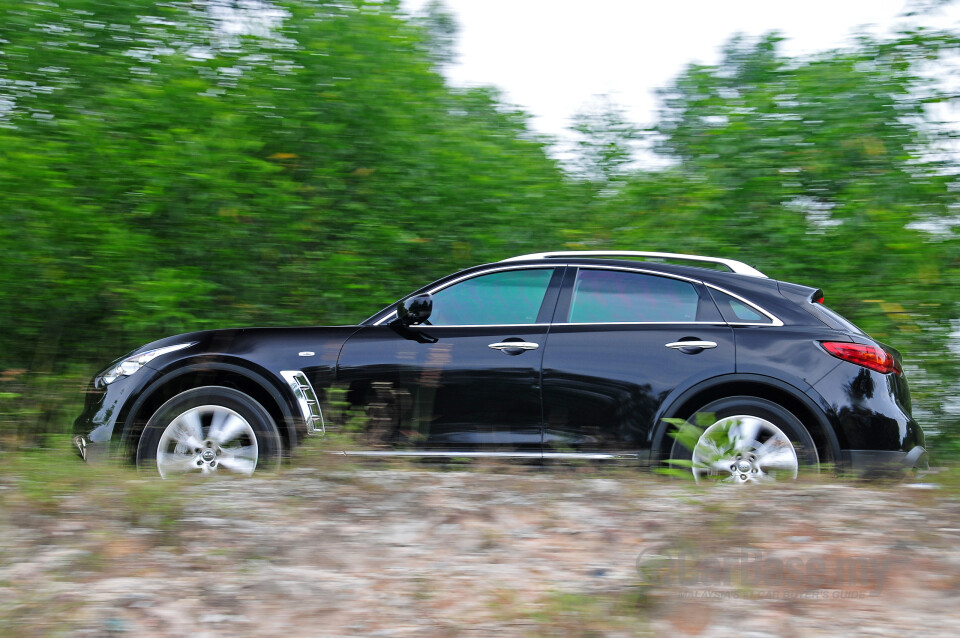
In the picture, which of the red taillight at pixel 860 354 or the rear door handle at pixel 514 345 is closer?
the red taillight at pixel 860 354

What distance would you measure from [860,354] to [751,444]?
2.58 ft

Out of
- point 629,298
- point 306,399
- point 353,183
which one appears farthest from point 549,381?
point 353,183

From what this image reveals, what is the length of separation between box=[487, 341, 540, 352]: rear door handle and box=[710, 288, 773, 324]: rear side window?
1.11 meters

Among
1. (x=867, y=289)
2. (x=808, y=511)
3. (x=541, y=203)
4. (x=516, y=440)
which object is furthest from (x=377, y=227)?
(x=808, y=511)

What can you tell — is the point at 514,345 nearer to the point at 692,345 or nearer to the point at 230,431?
the point at 692,345

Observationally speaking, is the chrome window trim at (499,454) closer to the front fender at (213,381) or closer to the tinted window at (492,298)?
the front fender at (213,381)

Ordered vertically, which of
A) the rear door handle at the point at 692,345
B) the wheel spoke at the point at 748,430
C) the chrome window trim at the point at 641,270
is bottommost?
the wheel spoke at the point at 748,430

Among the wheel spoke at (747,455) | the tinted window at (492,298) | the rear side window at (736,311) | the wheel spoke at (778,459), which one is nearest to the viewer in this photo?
the wheel spoke at (747,455)

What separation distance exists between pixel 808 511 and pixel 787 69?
559 cm

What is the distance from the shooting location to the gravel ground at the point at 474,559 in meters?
2.94

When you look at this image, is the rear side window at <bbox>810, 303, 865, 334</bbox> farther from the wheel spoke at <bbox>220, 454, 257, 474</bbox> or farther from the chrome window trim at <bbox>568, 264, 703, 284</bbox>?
the wheel spoke at <bbox>220, 454, 257, 474</bbox>

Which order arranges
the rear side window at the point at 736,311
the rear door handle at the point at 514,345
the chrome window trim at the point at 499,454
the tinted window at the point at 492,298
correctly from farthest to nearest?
the tinted window at the point at 492,298 → the rear door handle at the point at 514,345 → the rear side window at the point at 736,311 → the chrome window trim at the point at 499,454

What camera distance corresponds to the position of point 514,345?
5027mm

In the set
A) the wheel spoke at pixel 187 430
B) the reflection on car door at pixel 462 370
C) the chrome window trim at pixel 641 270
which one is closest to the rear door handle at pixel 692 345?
the chrome window trim at pixel 641 270
